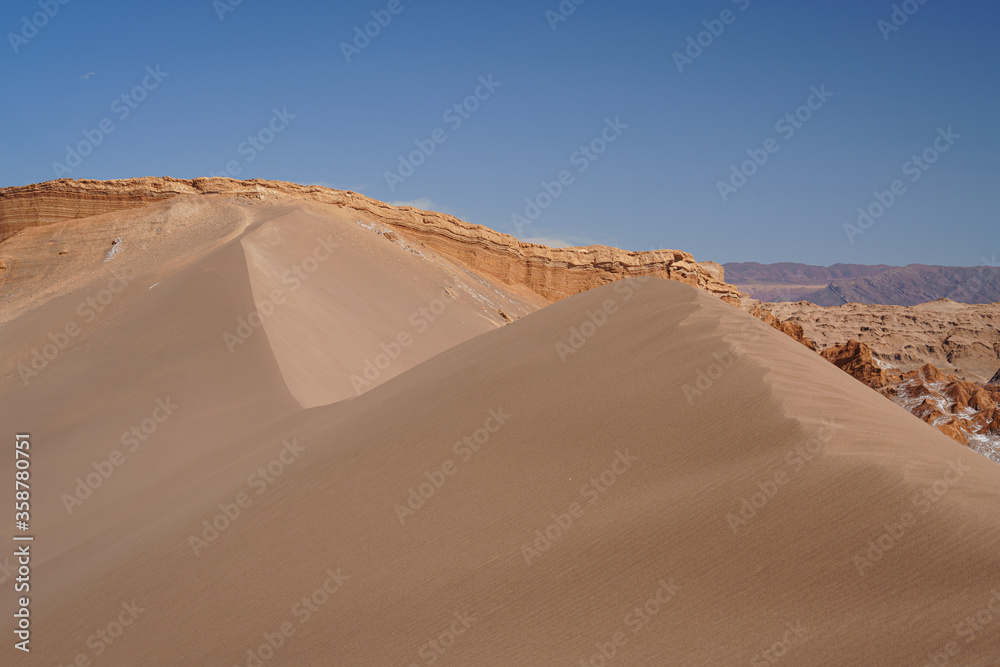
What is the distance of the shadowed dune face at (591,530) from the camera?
10.1ft

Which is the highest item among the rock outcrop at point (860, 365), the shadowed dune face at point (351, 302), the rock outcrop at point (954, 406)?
the shadowed dune face at point (351, 302)

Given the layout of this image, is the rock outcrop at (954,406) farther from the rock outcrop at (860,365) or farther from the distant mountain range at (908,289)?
the distant mountain range at (908,289)

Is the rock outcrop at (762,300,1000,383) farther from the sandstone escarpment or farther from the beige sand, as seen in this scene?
the beige sand

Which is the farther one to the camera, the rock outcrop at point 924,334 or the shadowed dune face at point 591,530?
the rock outcrop at point 924,334

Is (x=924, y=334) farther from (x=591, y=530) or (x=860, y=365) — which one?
(x=591, y=530)

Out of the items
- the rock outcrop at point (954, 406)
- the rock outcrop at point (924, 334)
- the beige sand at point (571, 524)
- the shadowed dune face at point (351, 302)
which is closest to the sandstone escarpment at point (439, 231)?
the shadowed dune face at point (351, 302)

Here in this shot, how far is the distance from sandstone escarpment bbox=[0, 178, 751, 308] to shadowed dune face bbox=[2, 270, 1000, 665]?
59.4 feet

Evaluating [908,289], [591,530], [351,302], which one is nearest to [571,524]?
[591,530]

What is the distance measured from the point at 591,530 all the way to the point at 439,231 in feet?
75.1

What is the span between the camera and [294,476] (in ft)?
18.1

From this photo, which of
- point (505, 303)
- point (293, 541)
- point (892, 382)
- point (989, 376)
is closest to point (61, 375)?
point (293, 541)

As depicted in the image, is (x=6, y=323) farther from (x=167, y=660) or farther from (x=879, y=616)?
(x=879, y=616)

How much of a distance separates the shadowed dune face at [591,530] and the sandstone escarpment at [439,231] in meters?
18.1

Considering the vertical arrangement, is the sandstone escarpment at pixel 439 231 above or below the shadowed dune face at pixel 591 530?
above
